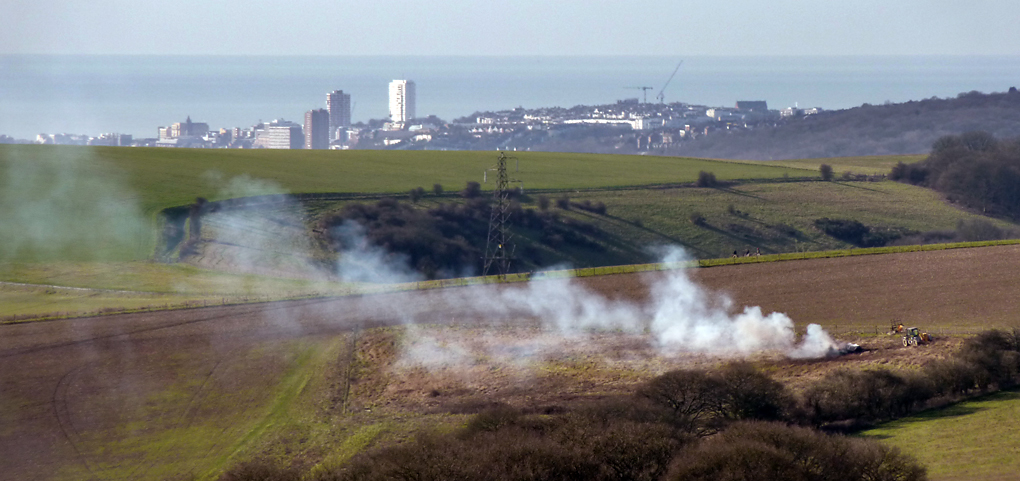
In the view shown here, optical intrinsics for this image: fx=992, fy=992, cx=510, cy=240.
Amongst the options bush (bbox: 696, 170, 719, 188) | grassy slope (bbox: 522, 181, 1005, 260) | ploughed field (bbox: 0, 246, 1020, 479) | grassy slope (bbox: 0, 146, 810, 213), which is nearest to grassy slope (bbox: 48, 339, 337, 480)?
ploughed field (bbox: 0, 246, 1020, 479)

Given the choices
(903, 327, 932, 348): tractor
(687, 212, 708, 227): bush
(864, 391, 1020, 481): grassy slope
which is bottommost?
(864, 391, 1020, 481): grassy slope

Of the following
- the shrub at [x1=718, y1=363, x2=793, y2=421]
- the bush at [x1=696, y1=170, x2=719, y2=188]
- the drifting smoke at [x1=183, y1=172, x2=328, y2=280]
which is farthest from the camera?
the bush at [x1=696, y1=170, x2=719, y2=188]

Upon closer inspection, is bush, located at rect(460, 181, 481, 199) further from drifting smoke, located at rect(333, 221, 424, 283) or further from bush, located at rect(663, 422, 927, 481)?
bush, located at rect(663, 422, 927, 481)

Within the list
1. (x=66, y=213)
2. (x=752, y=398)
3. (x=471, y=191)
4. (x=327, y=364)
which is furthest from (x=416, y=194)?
(x=752, y=398)

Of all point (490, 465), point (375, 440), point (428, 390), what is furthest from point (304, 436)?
point (490, 465)

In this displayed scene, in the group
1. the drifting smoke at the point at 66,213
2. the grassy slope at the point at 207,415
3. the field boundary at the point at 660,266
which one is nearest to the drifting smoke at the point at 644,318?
the field boundary at the point at 660,266
